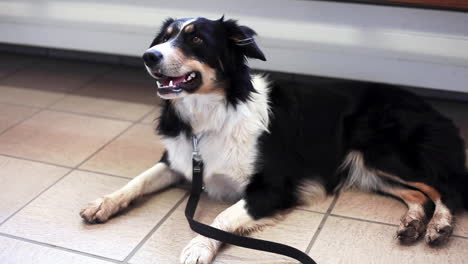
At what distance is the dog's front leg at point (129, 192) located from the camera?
7.20 ft

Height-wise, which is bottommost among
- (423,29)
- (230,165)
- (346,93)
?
(230,165)

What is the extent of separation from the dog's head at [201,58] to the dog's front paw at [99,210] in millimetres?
515

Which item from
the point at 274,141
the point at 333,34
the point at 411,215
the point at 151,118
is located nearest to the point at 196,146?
the point at 274,141

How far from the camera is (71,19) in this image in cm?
340

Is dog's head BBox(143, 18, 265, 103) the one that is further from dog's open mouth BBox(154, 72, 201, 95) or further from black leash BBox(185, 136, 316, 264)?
black leash BBox(185, 136, 316, 264)

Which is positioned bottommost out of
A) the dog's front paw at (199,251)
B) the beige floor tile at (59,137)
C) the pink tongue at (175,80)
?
the beige floor tile at (59,137)

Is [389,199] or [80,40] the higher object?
[80,40]

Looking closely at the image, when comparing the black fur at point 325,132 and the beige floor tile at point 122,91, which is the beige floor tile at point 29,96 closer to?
the beige floor tile at point 122,91

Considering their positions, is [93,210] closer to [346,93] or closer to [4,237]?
[4,237]

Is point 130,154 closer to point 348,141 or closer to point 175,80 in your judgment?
point 175,80

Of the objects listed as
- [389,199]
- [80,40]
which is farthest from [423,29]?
[80,40]

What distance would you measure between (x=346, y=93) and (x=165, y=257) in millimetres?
1045

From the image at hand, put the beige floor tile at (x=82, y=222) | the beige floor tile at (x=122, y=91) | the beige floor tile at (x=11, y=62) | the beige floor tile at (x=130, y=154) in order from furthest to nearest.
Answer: the beige floor tile at (x=11, y=62), the beige floor tile at (x=122, y=91), the beige floor tile at (x=130, y=154), the beige floor tile at (x=82, y=222)

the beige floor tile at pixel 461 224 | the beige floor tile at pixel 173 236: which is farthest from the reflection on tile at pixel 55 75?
the beige floor tile at pixel 461 224
